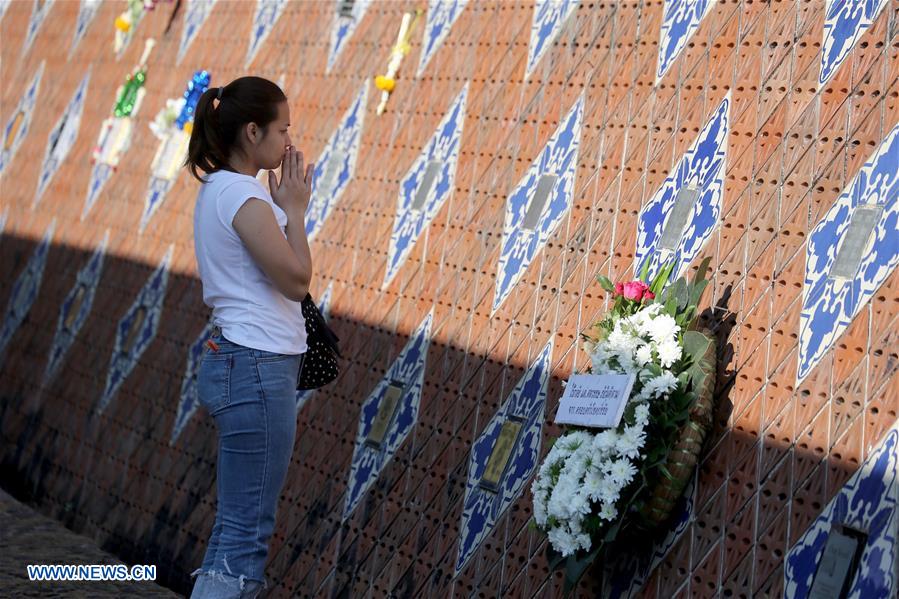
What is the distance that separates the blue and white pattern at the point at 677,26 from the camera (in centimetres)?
340

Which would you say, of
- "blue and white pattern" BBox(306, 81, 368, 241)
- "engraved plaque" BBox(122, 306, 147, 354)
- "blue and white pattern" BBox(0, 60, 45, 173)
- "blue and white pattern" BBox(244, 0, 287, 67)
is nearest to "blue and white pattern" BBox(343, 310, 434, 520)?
"blue and white pattern" BBox(306, 81, 368, 241)

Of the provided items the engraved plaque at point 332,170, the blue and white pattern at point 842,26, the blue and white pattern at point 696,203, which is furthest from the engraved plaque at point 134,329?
the blue and white pattern at point 842,26

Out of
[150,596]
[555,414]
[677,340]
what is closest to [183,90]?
Answer: [150,596]

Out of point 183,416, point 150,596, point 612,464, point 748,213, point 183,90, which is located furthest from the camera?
point 183,90

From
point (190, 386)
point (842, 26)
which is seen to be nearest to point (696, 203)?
point (842, 26)

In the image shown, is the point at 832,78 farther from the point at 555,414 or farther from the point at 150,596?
the point at 150,596

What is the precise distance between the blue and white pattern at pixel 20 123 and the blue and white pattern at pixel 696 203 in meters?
4.58

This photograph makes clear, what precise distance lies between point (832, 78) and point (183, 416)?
2779 mm

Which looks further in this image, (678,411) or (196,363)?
(196,363)

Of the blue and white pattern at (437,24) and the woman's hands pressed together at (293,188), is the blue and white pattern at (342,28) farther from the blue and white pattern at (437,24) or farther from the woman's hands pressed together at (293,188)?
the woman's hands pressed together at (293,188)

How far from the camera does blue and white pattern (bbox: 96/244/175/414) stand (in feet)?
17.3

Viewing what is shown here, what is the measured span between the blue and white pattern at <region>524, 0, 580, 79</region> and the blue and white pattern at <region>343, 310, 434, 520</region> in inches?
32.7

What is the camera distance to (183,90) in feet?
18.5

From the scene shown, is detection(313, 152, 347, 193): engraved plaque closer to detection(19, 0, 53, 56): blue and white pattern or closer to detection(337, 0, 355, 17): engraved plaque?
detection(337, 0, 355, 17): engraved plaque
